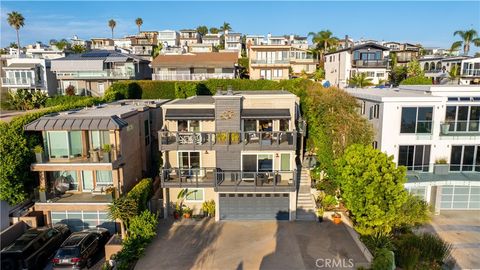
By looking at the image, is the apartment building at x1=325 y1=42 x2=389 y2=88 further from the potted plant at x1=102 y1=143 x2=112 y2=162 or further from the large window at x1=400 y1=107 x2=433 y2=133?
the potted plant at x1=102 y1=143 x2=112 y2=162

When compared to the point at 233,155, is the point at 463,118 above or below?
above

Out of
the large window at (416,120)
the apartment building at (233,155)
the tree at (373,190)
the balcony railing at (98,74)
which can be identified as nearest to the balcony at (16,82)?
the balcony railing at (98,74)

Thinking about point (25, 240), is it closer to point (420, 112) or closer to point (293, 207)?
point (293, 207)

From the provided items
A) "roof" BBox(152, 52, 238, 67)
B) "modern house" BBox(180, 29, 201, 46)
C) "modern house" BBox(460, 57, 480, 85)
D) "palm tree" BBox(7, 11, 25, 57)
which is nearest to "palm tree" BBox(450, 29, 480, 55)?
"modern house" BBox(460, 57, 480, 85)

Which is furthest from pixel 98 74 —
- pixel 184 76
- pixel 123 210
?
pixel 123 210

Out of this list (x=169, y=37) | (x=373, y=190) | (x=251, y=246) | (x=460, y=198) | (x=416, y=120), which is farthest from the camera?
(x=169, y=37)

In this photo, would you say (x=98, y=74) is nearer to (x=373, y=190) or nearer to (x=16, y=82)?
(x=16, y=82)

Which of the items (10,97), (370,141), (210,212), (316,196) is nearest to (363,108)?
(370,141)
